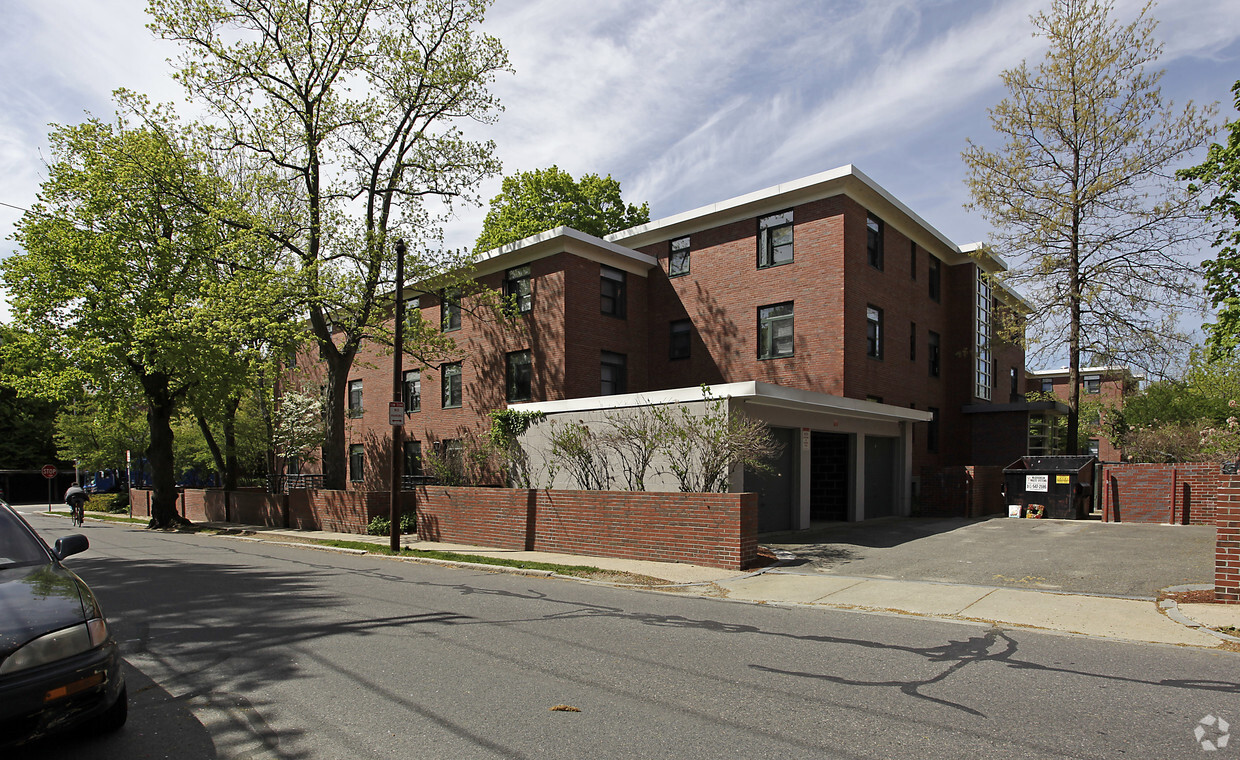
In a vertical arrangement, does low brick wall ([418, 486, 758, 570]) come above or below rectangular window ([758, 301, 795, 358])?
below

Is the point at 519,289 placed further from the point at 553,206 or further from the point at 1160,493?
the point at 1160,493

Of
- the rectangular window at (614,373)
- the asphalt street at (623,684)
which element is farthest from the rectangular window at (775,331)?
the asphalt street at (623,684)

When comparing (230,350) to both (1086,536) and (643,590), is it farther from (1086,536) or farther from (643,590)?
(1086,536)

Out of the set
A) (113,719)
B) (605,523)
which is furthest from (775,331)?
(113,719)

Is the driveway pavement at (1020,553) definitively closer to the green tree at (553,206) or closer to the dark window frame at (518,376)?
the dark window frame at (518,376)

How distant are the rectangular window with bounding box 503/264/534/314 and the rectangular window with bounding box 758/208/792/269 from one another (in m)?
7.74

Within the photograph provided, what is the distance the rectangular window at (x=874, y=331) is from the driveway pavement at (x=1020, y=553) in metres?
5.88

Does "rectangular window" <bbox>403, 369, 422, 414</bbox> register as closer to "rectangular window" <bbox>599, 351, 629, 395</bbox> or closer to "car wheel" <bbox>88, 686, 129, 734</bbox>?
"rectangular window" <bbox>599, 351, 629, 395</bbox>

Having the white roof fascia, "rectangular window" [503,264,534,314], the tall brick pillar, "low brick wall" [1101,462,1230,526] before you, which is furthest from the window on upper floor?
the tall brick pillar

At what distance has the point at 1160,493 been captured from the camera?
19.6 metres

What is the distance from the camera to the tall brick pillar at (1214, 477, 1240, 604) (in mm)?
8625

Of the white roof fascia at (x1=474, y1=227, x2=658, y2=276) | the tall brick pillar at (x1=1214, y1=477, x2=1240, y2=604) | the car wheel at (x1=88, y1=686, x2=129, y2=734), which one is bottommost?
the car wheel at (x1=88, y1=686, x2=129, y2=734)

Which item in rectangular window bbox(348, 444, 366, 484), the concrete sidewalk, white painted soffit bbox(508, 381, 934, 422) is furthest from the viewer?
rectangular window bbox(348, 444, 366, 484)

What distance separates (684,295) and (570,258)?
4319 millimetres
